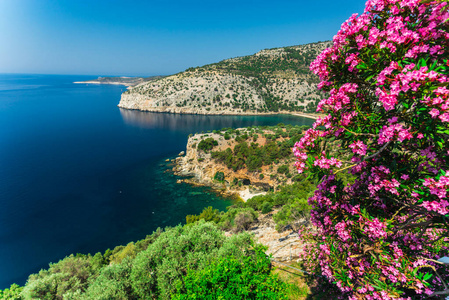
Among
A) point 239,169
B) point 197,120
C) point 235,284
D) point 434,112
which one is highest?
point 434,112

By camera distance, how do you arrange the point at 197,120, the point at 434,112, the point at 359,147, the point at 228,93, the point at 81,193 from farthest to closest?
1. the point at 228,93
2. the point at 197,120
3. the point at 81,193
4. the point at 359,147
5. the point at 434,112

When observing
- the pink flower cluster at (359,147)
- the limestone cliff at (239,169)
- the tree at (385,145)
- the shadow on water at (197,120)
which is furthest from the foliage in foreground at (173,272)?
the shadow on water at (197,120)

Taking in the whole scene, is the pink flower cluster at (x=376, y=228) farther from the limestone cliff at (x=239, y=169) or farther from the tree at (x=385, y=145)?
the limestone cliff at (x=239, y=169)

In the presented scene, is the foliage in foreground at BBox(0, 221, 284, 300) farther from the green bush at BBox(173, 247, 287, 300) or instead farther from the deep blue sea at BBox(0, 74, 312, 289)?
the deep blue sea at BBox(0, 74, 312, 289)

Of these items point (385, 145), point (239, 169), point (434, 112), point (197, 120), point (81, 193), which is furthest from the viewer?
point (197, 120)

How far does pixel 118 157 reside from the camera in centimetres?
5853

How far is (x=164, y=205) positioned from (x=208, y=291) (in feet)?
115

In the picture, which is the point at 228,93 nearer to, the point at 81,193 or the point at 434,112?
the point at 81,193

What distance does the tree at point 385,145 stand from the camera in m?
3.22

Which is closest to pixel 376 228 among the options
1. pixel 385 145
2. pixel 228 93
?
pixel 385 145

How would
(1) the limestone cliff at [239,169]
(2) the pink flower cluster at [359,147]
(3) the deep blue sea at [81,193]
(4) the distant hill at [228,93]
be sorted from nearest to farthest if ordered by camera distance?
(2) the pink flower cluster at [359,147]
(3) the deep blue sea at [81,193]
(1) the limestone cliff at [239,169]
(4) the distant hill at [228,93]

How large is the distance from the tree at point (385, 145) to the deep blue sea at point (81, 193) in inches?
1296

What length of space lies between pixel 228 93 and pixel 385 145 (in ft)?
401

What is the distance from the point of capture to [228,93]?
121 metres
